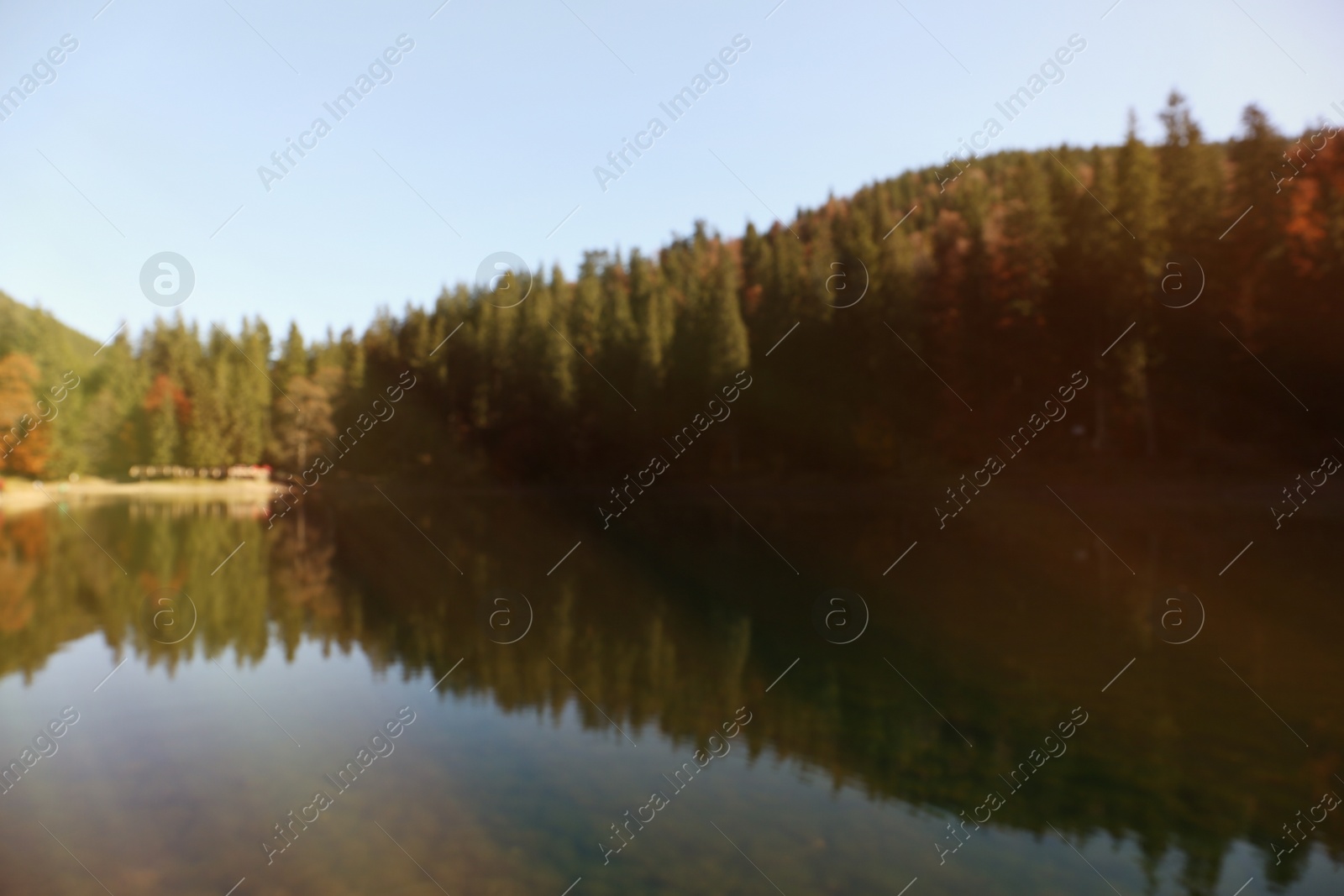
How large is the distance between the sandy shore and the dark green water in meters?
39.3

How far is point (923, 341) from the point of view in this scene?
46.6 metres

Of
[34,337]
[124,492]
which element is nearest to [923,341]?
[124,492]

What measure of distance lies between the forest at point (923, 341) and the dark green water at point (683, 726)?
60.3 ft

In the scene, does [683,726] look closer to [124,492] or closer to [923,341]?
[923,341]

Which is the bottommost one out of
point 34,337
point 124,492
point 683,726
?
point 683,726

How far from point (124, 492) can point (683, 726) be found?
239 ft

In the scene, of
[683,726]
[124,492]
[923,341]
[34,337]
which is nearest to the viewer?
[683,726]

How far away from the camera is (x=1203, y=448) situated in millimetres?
37906

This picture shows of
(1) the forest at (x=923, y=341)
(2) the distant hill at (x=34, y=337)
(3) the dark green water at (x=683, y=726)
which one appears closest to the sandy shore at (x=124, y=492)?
(1) the forest at (x=923, y=341)

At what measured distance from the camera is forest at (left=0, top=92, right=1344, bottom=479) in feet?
122

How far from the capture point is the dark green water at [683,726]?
6664mm

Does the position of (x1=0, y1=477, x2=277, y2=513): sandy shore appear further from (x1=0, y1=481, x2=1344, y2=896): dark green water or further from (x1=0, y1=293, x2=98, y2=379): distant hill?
(x1=0, y1=481, x2=1344, y2=896): dark green water

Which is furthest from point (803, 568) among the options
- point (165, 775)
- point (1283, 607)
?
point (165, 775)

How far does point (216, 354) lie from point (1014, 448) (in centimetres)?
8167
